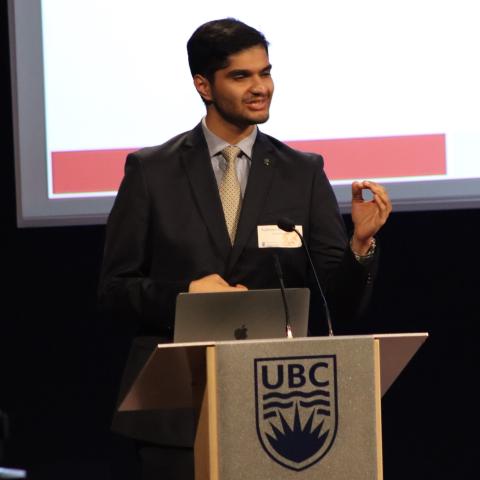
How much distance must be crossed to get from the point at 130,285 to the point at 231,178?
0.41m

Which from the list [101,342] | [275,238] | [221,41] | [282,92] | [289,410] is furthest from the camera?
[101,342]

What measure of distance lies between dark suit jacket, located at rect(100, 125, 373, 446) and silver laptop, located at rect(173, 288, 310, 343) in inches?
14.8

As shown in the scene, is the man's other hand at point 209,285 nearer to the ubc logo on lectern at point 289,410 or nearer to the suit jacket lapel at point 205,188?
the suit jacket lapel at point 205,188

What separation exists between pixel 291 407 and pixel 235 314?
0.27m

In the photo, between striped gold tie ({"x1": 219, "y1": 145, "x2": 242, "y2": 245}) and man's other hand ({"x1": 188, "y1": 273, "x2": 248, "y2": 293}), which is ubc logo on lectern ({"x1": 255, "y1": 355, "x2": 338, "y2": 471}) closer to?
man's other hand ({"x1": 188, "y1": 273, "x2": 248, "y2": 293})

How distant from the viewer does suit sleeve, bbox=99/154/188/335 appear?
279 centimetres

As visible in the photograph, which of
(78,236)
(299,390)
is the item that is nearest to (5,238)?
(78,236)

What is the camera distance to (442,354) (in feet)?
15.3

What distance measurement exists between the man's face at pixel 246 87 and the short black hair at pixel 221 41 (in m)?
0.02

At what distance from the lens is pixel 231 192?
3002mm

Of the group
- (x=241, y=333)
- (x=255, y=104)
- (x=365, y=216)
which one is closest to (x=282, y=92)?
(x=255, y=104)

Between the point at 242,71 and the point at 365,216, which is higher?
the point at 242,71

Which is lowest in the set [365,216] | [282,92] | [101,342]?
[101,342]

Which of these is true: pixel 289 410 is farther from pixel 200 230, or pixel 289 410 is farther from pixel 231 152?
pixel 231 152
